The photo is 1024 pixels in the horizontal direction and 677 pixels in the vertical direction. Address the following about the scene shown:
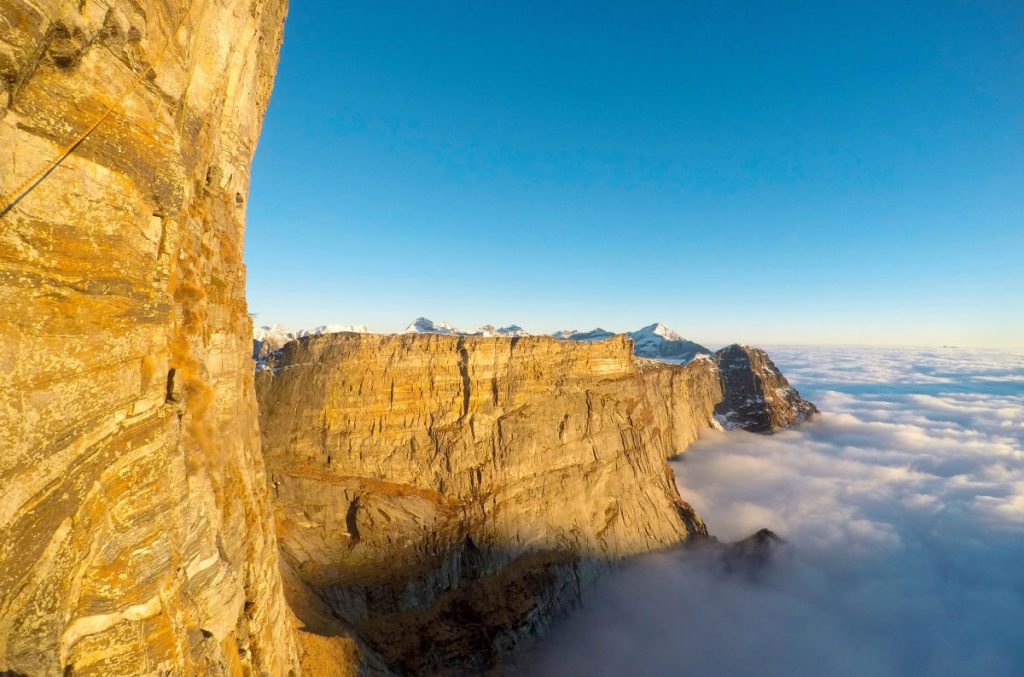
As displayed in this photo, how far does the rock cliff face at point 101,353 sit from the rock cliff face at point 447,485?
17908mm

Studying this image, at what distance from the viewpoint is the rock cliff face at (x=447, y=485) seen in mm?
25484

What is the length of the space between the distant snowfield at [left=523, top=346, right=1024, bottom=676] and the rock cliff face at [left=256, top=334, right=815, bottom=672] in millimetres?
4255

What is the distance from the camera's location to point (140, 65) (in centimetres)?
619

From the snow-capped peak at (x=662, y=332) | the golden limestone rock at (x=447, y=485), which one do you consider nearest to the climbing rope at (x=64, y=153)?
the golden limestone rock at (x=447, y=485)

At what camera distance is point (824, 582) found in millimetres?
50844

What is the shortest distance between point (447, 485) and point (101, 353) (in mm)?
27504

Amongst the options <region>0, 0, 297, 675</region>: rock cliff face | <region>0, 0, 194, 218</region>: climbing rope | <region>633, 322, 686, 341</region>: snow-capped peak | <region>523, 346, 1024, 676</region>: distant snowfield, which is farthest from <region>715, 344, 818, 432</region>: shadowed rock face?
<region>0, 0, 194, 218</region>: climbing rope

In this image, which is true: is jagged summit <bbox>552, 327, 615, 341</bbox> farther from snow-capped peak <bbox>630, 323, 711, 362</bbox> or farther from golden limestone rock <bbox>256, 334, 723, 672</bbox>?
golden limestone rock <bbox>256, 334, 723, 672</bbox>

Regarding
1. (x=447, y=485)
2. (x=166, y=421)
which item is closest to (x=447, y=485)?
(x=447, y=485)

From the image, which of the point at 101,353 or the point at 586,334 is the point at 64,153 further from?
the point at 586,334

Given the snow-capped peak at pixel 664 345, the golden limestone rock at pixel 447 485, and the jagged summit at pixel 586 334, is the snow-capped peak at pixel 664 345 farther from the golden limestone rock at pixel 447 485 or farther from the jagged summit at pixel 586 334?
the golden limestone rock at pixel 447 485

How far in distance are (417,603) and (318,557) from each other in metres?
7.37

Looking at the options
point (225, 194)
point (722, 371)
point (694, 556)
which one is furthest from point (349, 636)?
point (722, 371)

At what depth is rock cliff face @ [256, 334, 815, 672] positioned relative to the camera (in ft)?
83.6
